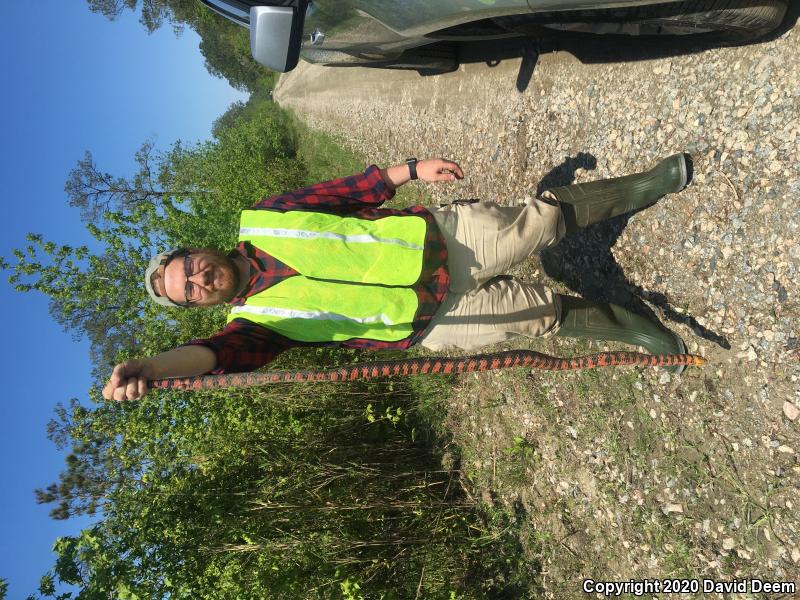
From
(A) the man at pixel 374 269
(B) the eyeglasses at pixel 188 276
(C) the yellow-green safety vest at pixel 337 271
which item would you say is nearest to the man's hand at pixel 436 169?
(A) the man at pixel 374 269

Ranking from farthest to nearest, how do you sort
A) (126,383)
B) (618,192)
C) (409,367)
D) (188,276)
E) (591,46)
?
1. (591,46)
2. (618,192)
3. (188,276)
4. (409,367)
5. (126,383)

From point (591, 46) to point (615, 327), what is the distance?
2533 mm

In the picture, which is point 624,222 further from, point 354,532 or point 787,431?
point 354,532

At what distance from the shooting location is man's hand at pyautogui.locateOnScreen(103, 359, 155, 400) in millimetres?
2463

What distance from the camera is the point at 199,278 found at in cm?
291

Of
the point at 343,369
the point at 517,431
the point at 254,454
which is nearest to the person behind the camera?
the point at 343,369

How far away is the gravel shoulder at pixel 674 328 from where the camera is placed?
3090 millimetres

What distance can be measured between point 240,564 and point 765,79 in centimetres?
573

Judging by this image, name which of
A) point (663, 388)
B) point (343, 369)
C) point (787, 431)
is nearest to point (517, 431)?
point (663, 388)

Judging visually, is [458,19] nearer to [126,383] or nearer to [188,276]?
[188,276]

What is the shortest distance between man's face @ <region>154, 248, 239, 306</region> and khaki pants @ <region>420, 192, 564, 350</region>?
50.9 inches

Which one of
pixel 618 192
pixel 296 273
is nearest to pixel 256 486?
pixel 296 273

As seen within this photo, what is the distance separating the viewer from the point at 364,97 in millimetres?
10953

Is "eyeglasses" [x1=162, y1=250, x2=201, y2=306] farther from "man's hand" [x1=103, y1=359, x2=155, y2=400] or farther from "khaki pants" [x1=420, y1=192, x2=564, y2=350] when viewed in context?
"khaki pants" [x1=420, y1=192, x2=564, y2=350]
